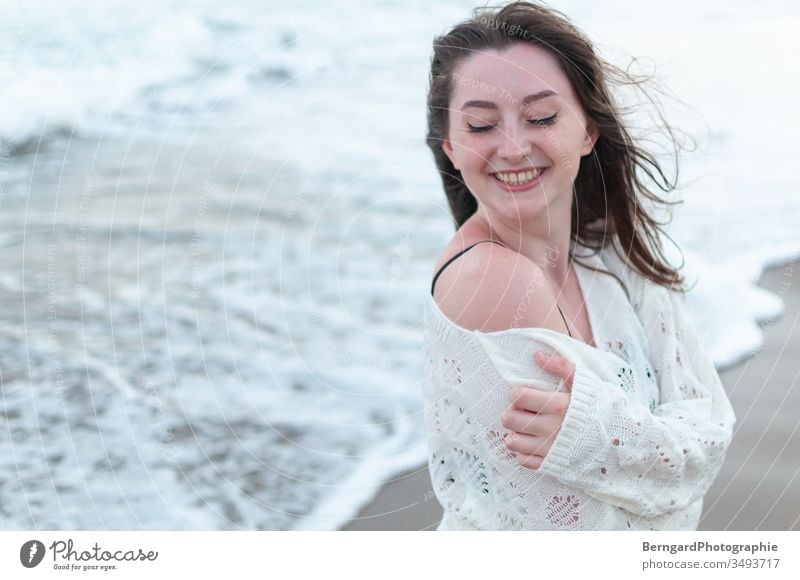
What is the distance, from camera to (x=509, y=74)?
2.72 ft

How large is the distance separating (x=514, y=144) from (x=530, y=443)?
303 mm

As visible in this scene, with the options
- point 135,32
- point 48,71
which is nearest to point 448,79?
point 135,32

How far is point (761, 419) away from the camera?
Answer: 4.35 ft

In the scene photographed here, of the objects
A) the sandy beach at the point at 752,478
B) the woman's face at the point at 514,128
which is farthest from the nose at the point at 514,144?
the sandy beach at the point at 752,478

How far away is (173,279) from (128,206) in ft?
0.56

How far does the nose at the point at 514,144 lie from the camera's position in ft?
2.77

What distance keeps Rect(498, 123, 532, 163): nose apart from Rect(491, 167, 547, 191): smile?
2 cm

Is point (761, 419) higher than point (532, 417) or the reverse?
the reverse

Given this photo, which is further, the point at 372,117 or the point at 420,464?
the point at 372,117

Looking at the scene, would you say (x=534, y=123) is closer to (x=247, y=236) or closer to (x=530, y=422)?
(x=530, y=422)
